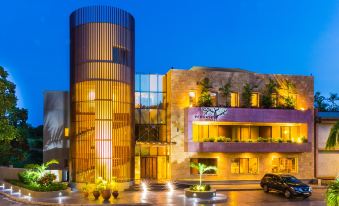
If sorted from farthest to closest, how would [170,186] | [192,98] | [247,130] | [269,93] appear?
[247,130] → [269,93] → [192,98] → [170,186]

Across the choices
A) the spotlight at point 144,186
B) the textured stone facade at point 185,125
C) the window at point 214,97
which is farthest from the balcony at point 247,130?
the spotlight at point 144,186

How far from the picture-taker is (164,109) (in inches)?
1692

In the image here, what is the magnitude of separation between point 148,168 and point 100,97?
32.0 ft

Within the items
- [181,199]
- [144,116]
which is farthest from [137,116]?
[181,199]

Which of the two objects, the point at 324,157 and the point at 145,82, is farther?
the point at 324,157

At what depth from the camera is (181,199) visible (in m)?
30.3

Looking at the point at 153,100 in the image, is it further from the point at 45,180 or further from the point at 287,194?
the point at 287,194

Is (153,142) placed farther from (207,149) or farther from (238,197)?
(238,197)

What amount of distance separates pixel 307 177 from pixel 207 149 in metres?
10.9

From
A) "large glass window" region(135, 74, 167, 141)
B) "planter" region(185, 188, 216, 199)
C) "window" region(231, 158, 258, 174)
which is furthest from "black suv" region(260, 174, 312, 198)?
"large glass window" region(135, 74, 167, 141)

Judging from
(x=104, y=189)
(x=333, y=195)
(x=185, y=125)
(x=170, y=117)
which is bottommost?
(x=104, y=189)

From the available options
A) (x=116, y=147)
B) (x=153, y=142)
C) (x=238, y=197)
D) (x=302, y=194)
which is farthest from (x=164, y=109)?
(x=302, y=194)

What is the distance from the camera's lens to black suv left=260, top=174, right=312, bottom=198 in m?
31.3

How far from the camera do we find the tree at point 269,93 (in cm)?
4316
